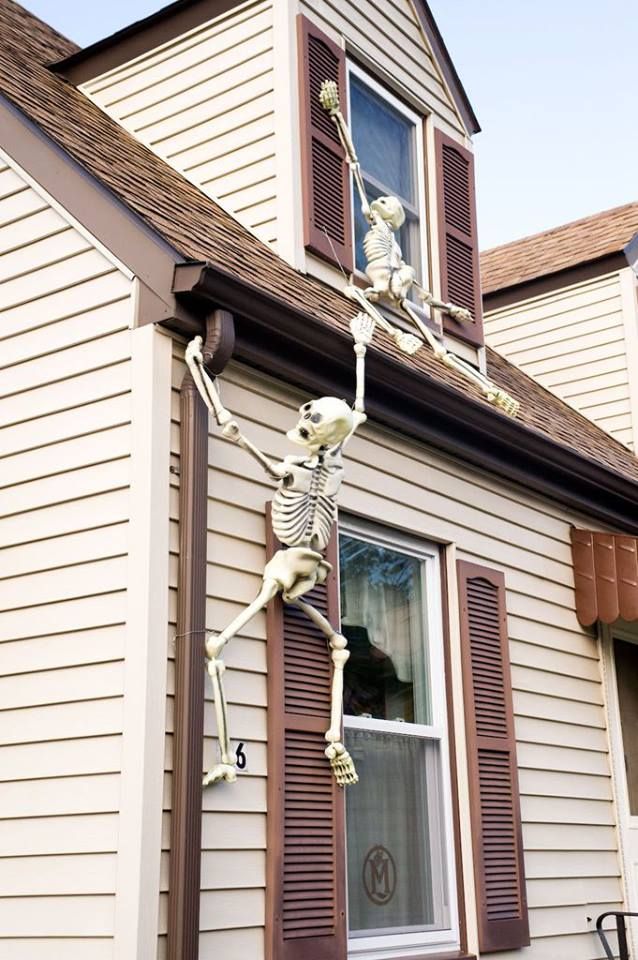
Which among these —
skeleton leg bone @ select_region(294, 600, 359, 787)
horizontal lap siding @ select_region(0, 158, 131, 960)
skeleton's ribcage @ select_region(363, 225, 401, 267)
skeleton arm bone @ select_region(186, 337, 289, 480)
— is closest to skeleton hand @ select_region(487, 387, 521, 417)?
skeleton's ribcage @ select_region(363, 225, 401, 267)

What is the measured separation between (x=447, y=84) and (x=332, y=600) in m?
3.95

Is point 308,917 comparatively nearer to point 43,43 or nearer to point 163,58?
point 163,58

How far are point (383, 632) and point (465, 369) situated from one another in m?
1.67

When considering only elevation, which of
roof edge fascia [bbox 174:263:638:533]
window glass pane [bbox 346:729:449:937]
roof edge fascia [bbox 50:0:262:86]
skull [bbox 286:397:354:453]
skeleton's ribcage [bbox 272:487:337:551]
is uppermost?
roof edge fascia [bbox 50:0:262:86]

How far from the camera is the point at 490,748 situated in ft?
20.0

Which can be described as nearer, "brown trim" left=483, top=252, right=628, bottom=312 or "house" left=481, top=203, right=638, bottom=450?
"house" left=481, top=203, right=638, bottom=450

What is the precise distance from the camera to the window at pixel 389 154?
23.2ft

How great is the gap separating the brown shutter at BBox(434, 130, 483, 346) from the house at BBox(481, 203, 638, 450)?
87.0 inches

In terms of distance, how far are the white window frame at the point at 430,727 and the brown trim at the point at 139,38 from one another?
10.4 ft

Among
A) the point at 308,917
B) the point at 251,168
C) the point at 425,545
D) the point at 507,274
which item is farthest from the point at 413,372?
the point at 507,274

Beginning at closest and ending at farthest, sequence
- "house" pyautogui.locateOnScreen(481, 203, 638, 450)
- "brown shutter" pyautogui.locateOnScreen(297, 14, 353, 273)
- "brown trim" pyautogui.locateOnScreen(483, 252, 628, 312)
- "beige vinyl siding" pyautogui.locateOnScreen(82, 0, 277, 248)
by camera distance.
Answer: "brown shutter" pyautogui.locateOnScreen(297, 14, 353, 273), "beige vinyl siding" pyautogui.locateOnScreen(82, 0, 277, 248), "house" pyautogui.locateOnScreen(481, 203, 638, 450), "brown trim" pyautogui.locateOnScreen(483, 252, 628, 312)

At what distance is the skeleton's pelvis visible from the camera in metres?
4.95

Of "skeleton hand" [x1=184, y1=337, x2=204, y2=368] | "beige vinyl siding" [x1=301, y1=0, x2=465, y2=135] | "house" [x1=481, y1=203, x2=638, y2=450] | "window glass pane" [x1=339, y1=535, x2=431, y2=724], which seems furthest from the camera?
"house" [x1=481, y1=203, x2=638, y2=450]

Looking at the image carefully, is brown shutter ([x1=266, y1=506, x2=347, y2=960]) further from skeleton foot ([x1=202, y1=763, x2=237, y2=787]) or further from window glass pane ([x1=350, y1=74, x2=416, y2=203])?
window glass pane ([x1=350, y1=74, x2=416, y2=203])
